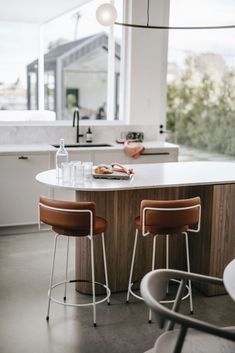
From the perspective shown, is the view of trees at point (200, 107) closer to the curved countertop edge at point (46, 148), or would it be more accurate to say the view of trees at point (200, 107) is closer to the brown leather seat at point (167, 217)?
the curved countertop edge at point (46, 148)

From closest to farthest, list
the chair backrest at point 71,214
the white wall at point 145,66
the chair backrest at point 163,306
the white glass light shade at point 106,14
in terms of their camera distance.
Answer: the chair backrest at point 163,306
the chair backrest at point 71,214
the white glass light shade at point 106,14
the white wall at point 145,66

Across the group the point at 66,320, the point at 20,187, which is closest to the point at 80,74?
the point at 20,187

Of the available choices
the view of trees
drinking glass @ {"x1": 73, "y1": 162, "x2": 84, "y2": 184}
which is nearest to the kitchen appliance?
the view of trees

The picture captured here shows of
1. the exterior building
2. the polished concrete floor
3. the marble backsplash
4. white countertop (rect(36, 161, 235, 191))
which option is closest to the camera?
the polished concrete floor

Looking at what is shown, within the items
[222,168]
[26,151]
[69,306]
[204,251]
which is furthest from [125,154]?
[69,306]

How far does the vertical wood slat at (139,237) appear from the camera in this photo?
358 cm

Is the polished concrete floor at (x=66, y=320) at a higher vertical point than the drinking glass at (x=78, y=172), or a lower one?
lower

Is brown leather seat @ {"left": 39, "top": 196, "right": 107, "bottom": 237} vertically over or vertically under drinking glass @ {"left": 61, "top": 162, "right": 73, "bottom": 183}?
under

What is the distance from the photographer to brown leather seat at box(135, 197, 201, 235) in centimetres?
312

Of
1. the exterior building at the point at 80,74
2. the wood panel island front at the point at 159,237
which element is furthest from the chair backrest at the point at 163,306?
the exterior building at the point at 80,74

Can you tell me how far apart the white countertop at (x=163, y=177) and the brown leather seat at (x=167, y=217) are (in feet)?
0.58

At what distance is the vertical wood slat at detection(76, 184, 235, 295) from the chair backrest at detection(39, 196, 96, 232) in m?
0.43

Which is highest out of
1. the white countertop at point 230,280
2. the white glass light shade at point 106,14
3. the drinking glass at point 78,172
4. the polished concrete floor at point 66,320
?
the white glass light shade at point 106,14

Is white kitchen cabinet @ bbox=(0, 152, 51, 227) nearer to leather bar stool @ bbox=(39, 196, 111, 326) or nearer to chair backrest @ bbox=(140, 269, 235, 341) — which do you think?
leather bar stool @ bbox=(39, 196, 111, 326)
